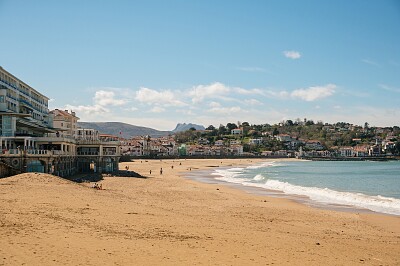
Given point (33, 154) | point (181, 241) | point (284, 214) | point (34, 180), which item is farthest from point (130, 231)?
point (33, 154)

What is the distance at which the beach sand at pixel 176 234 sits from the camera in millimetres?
11125

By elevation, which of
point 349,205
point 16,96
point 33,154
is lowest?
point 349,205

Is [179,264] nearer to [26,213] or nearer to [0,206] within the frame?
[26,213]

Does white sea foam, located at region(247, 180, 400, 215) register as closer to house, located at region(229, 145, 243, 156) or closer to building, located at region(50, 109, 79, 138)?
building, located at region(50, 109, 79, 138)

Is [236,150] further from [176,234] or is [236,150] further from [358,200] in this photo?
[176,234]

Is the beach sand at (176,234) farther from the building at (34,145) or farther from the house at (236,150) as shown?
the house at (236,150)

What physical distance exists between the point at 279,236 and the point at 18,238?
9092 mm

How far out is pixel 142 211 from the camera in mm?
19422

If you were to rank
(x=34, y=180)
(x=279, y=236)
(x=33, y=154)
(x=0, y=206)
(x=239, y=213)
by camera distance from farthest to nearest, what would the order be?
(x=33, y=154) < (x=34, y=180) < (x=239, y=213) < (x=0, y=206) < (x=279, y=236)

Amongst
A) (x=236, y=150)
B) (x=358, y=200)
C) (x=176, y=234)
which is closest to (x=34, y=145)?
(x=176, y=234)

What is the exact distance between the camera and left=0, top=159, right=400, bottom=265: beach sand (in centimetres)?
1112

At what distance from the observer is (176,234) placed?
1446 centimetres

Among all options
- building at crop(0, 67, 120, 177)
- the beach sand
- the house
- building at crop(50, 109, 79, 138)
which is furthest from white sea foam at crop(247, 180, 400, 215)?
the house

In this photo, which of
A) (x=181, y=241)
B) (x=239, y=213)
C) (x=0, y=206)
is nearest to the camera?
(x=181, y=241)
